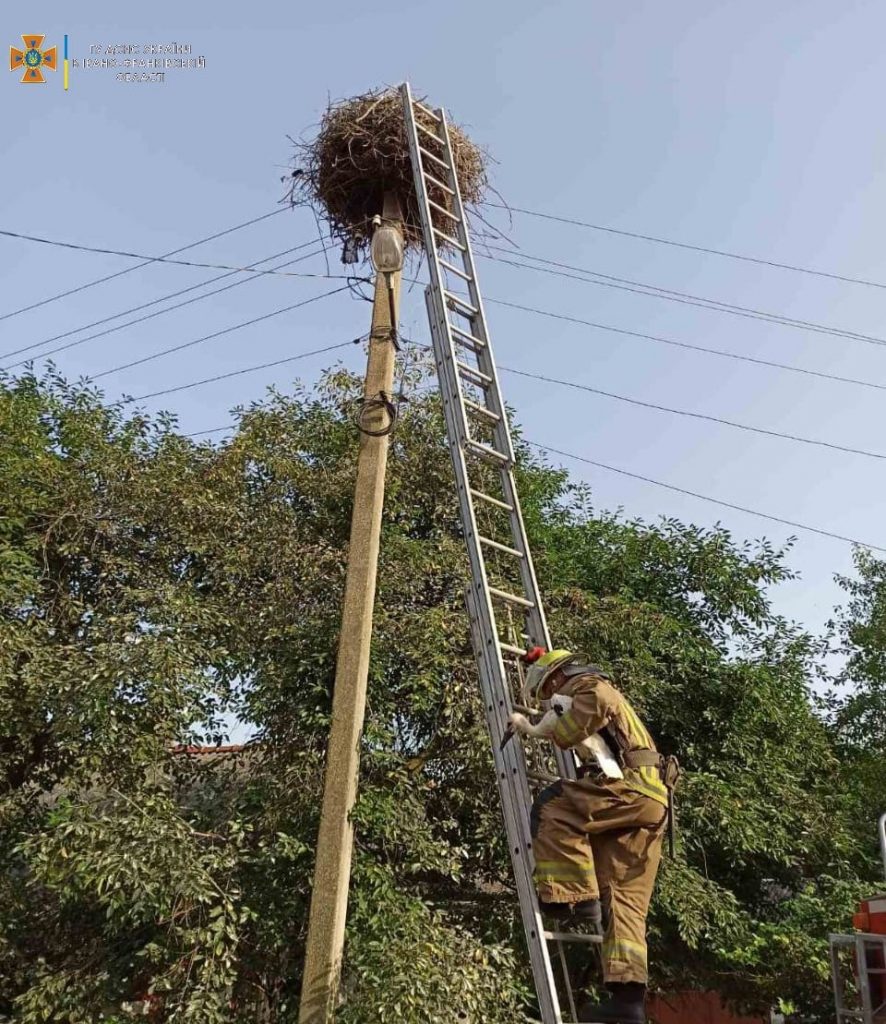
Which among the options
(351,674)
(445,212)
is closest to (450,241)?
(445,212)

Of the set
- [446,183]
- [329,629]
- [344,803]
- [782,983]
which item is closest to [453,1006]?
[344,803]

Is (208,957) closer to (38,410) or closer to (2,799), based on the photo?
(2,799)

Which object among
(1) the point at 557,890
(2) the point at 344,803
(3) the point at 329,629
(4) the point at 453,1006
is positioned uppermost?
(3) the point at 329,629

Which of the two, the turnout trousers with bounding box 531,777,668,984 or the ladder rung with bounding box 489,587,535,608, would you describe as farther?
the ladder rung with bounding box 489,587,535,608

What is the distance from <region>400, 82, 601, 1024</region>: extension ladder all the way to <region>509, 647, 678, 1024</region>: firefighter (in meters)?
0.22

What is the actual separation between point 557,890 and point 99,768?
13.6 ft

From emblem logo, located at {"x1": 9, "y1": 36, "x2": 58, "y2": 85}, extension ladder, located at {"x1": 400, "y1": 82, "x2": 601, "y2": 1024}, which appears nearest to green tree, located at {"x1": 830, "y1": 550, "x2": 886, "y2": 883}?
extension ladder, located at {"x1": 400, "y1": 82, "x2": 601, "y2": 1024}

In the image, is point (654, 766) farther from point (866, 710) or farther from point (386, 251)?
point (866, 710)

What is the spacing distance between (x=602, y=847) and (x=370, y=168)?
5.09 metres

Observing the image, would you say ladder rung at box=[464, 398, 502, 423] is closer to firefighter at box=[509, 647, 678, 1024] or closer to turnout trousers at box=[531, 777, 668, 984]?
firefighter at box=[509, 647, 678, 1024]

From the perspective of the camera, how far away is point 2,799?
7574 millimetres

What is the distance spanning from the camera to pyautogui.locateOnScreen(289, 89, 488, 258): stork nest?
23.5ft

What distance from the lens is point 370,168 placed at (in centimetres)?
719

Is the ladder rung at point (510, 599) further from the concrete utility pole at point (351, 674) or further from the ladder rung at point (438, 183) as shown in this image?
the ladder rung at point (438, 183)
